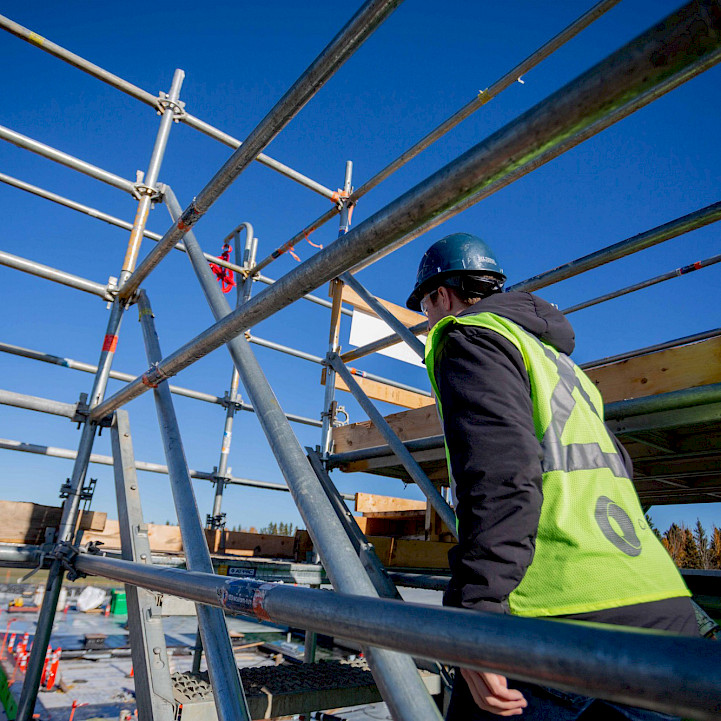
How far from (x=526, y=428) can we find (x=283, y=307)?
723 mm

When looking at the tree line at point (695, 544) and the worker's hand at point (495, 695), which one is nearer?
the worker's hand at point (495, 695)

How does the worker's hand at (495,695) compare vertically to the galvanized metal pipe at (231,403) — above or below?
below

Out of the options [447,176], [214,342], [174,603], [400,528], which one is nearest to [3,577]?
[400,528]

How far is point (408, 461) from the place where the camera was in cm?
296

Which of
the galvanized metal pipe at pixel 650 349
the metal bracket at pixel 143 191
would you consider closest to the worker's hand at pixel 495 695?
the galvanized metal pipe at pixel 650 349

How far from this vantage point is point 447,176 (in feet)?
2.84

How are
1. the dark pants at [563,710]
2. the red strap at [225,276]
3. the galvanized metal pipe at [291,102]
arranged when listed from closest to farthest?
the dark pants at [563,710], the galvanized metal pipe at [291,102], the red strap at [225,276]

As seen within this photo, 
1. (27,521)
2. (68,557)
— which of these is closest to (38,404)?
(27,521)

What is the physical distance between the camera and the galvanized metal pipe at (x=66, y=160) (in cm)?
345

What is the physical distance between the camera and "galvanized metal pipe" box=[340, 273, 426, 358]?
316cm

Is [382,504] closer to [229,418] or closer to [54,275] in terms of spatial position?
[229,418]

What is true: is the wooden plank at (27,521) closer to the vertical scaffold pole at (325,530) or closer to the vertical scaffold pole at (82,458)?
the vertical scaffold pole at (82,458)

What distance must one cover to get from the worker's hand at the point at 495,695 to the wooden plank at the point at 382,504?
12.2ft

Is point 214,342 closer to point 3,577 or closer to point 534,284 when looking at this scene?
point 534,284
